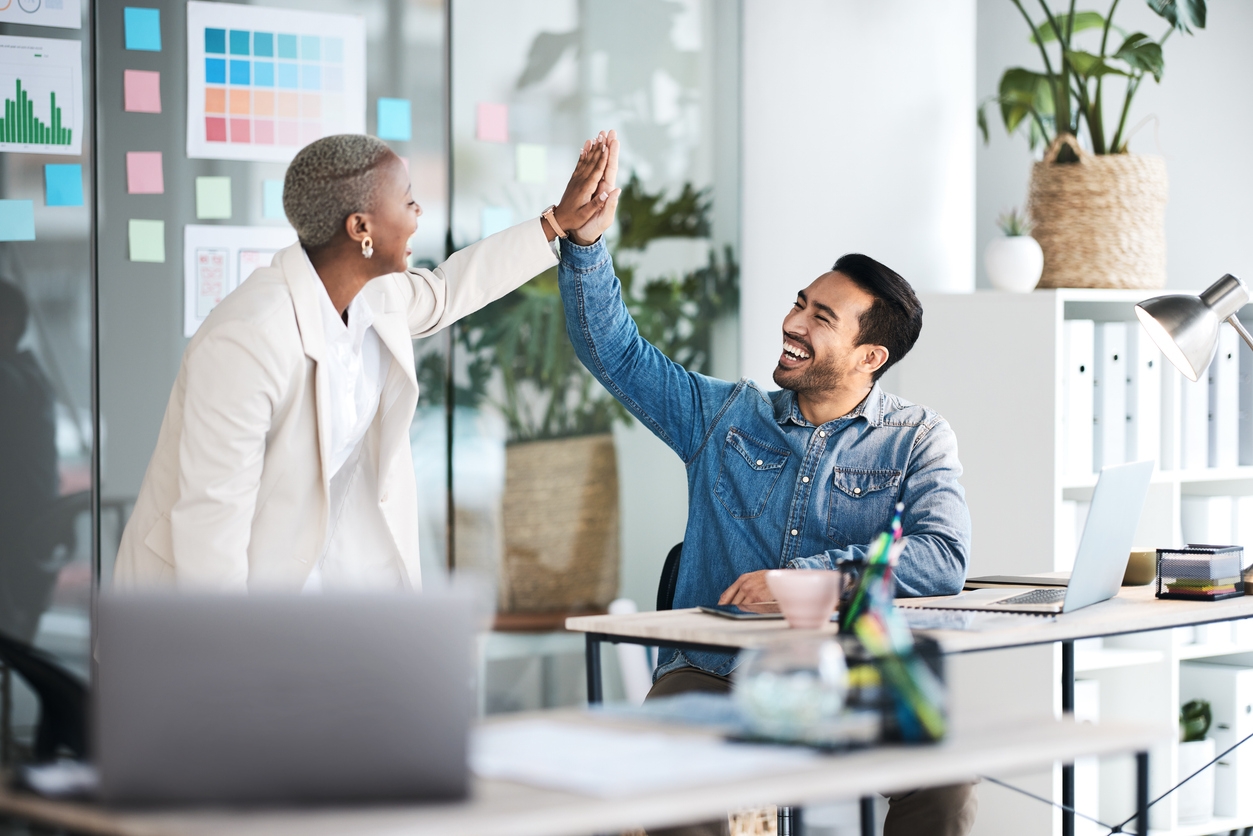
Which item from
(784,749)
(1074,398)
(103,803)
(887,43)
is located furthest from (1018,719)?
(887,43)

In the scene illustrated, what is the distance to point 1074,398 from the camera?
11.3 ft

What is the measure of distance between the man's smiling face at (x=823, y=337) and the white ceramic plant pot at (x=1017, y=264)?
1.00 metres

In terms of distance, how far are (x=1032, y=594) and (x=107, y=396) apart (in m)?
1.99

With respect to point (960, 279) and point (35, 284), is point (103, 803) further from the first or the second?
point (960, 279)

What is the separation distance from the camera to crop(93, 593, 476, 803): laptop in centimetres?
105

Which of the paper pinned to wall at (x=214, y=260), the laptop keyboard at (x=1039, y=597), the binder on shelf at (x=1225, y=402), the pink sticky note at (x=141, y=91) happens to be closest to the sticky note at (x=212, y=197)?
the paper pinned to wall at (x=214, y=260)

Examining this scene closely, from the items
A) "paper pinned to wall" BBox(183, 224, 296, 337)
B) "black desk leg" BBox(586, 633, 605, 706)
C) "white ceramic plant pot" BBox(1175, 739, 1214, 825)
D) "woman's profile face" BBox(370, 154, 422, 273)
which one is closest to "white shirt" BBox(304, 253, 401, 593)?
"woman's profile face" BBox(370, 154, 422, 273)

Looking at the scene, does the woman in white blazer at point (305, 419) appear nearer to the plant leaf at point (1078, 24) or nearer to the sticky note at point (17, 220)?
the sticky note at point (17, 220)

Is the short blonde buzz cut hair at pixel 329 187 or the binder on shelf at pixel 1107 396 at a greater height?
the short blonde buzz cut hair at pixel 329 187

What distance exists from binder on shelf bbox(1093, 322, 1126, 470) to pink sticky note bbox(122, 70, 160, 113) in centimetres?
231

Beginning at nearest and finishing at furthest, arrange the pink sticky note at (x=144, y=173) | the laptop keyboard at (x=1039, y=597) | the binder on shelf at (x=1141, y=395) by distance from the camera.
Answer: the laptop keyboard at (x=1039, y=597), the pink sticky note at (x=144, y=173), the binder on shelf at (x=1141, y=395)

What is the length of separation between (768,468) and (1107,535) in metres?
0.61

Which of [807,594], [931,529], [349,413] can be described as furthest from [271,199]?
[807,594]

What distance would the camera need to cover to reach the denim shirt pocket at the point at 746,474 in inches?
99.0
